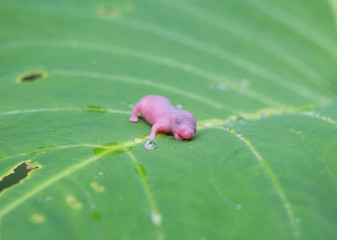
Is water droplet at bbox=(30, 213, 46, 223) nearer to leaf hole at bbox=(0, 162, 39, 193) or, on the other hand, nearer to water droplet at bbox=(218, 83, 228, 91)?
leaf hole at bbox=(0, 162, 39, 193)

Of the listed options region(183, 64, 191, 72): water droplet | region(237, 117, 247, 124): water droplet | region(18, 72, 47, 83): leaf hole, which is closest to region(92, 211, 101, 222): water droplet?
region(237, 117, 247, 124): water droplet

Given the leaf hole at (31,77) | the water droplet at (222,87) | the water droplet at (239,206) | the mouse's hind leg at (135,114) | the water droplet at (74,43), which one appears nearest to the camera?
the water droplet at (239,206)

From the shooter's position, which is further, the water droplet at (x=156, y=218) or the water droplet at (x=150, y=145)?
the water droplet at (x=150, y=145)

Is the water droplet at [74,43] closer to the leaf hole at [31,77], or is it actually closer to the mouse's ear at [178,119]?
the leaf hole at [31,77]

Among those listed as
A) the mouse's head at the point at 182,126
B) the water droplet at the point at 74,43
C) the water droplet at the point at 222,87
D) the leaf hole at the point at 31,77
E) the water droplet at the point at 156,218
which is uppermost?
the water droplet at the point at 74,43

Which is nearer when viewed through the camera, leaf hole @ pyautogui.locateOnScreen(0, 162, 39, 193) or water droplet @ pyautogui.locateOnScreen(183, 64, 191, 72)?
leaf hole @ pyautogui.locateOnScreen(0, 162, 39, 193)

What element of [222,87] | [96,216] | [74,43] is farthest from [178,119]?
[74,43]

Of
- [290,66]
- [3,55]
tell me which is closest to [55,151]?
[3,55]

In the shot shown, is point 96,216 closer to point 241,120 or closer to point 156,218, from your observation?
point 156,218

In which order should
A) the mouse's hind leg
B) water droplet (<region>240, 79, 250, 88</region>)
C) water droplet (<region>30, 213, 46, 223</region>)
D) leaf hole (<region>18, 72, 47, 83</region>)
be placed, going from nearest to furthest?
water droplet (<region>30, 213, 46, 223</region>) < the mouse's hind leg < leaf hole (<region>18, 72, 47, 83</region>) < water droplet (<region>240, 79, 250, 88</region>)

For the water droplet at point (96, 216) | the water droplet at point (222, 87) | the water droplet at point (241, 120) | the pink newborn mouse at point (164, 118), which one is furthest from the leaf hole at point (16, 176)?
the water droplet at point (222, 87)
